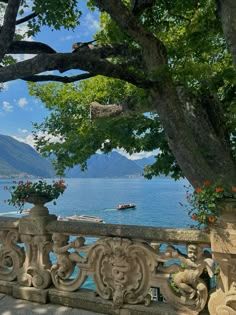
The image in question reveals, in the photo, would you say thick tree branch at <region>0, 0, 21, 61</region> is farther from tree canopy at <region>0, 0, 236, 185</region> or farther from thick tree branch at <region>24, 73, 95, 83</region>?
thick tree branch at <region>24, 73, 95, 83</region>

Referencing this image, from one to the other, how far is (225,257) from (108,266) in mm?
1466

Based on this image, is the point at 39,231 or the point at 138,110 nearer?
the point at 39,231

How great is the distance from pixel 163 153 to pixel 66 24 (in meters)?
5.00

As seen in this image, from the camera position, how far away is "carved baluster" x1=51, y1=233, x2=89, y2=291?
437 centimetres

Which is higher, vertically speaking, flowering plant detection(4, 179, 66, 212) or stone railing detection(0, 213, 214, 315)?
flowering plant detection(4, 179, 66, 212)

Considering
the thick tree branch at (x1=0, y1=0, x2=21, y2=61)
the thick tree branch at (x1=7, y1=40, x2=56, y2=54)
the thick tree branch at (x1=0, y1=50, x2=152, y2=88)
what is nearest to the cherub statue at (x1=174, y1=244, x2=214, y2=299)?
the thick tree branch at (x1=0, y1=50, x2=152, y2=88)

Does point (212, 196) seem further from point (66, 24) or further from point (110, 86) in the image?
point (110, 86)

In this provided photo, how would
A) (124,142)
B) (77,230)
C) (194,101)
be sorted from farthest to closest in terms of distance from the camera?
(124,142) < (194,101) < (77,230)

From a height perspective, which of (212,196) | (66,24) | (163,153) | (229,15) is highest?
(66,24)

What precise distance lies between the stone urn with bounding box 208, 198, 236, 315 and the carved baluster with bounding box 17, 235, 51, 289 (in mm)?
2240

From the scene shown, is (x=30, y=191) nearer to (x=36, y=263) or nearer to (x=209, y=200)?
(x=36, y=263)

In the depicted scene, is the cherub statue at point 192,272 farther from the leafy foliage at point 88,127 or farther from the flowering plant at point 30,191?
the leafy foliage at point 88,127

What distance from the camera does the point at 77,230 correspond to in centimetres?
438

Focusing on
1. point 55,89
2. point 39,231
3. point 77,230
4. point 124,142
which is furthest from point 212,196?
point 55,89
